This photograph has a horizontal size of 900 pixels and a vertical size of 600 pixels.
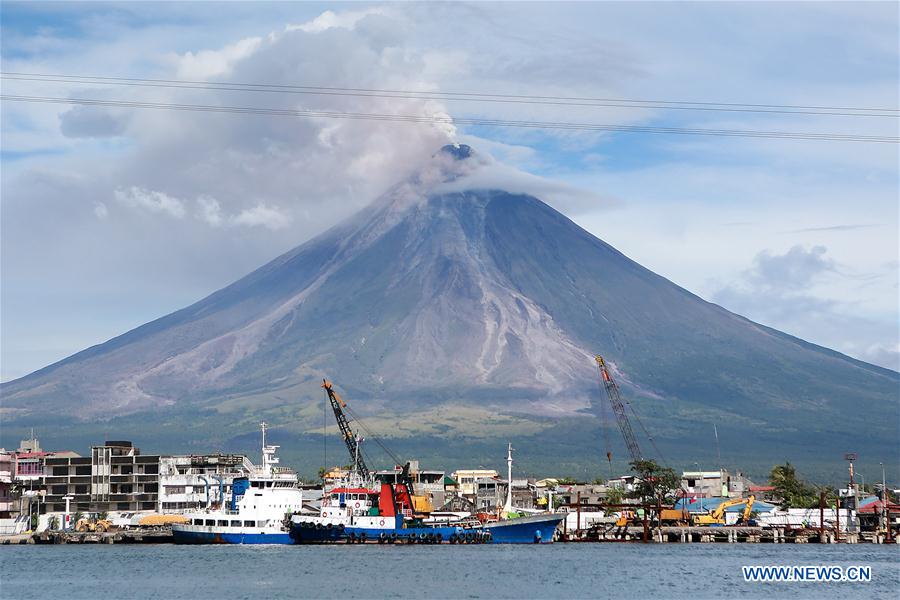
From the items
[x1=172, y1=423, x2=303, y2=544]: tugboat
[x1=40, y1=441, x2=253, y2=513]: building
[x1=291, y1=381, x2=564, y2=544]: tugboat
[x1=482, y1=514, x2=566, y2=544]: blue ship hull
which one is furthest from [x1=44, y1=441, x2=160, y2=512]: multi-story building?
[x1=482, y1=514, x2=566, y2=544]: blue ship hull

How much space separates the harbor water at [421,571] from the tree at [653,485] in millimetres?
26578

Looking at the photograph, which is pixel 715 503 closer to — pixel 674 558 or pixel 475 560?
pixel 674 558

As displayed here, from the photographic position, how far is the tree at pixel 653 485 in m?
159

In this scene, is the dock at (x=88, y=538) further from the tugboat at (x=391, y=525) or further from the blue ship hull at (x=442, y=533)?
the blue ship hull at (x=442, y=533)

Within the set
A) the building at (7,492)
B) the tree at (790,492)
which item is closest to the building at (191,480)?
the building at (7,492)

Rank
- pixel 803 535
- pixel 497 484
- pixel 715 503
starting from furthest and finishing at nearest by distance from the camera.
Result: 1. pixel 497 484
2. pixel 715 503
3. pixel 803 535

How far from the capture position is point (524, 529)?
130m

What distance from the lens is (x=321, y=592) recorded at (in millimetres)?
85125

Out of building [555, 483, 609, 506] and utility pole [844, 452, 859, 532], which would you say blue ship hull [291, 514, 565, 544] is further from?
building [555, 483, 609, 506]

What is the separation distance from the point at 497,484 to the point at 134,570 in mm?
87156

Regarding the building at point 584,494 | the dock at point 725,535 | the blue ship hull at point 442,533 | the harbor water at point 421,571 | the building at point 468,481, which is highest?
the building at point 468,481

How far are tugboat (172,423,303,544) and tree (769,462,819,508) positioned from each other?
2642 inches

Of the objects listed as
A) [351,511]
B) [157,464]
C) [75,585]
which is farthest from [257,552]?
[157,464]

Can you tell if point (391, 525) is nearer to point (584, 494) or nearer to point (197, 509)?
point (197, 509)
